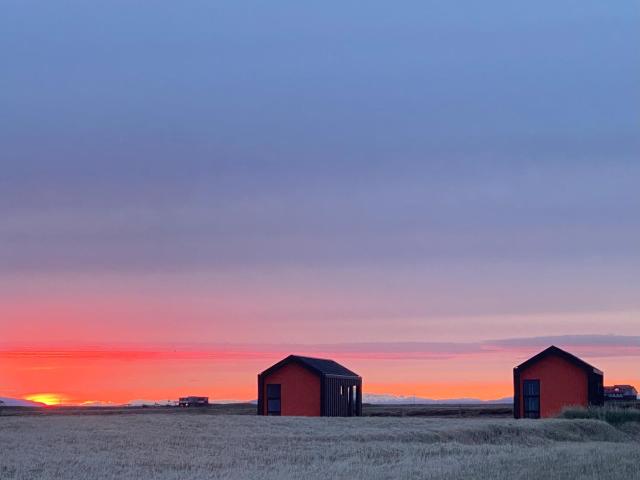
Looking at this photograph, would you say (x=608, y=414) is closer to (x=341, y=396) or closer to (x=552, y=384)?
(x=552, y=384)

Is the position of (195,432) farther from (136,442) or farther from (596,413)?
(596,413)

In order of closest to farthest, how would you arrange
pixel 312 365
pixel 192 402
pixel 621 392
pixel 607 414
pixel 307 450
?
pixel 307 450 < pixel 607 414 < pixel 312 365 < pixel 621 392 < pixel 192 402

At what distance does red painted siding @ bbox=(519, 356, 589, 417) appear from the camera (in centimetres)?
5719

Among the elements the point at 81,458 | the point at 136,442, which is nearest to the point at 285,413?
the point at 136,442

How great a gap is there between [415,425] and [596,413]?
1139 centimetres

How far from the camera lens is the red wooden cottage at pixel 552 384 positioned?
5712 cm

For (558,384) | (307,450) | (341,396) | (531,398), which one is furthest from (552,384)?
(307,450)

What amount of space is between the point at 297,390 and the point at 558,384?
14194mm

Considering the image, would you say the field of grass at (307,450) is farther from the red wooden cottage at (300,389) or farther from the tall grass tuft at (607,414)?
the red wooden cottage at (300,389)

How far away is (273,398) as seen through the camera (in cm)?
5866

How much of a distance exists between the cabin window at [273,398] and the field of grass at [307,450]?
37.8ft

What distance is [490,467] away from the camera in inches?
1036

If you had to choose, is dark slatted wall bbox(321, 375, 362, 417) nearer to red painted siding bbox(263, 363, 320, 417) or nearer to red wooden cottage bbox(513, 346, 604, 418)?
red painted siding bbox(263, 363, 320, 417)

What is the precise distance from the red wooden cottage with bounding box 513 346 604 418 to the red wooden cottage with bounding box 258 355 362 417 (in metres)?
Answer: 10.1
